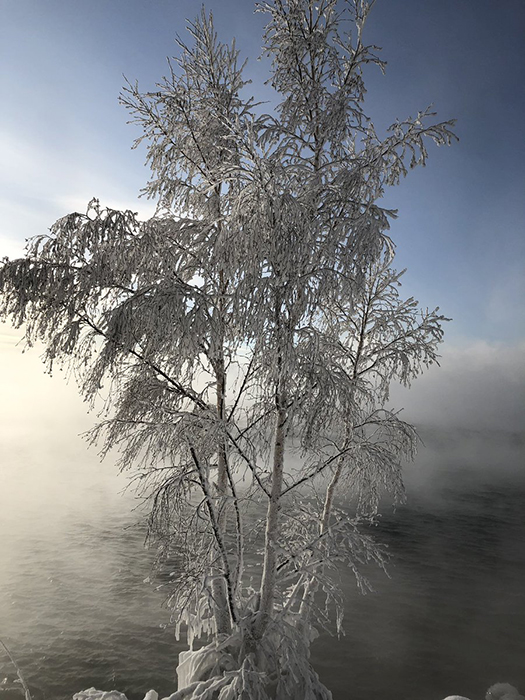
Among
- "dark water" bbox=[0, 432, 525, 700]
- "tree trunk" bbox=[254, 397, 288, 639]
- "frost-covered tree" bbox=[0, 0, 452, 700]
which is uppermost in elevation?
"frost-covered tree" bbox=[0, 0, 452, 700]

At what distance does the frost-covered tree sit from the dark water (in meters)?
1.83

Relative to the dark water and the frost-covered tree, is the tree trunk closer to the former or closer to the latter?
the frost-covered tree

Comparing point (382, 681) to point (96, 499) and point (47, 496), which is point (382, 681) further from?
point (47, 496)

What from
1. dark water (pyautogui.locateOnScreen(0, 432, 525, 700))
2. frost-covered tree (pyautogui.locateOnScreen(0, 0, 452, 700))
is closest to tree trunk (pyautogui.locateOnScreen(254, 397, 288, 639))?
frost-covered tree (pyautogui.locateOnScreen(0, 0, 452, 700))

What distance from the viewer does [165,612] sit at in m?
12.6

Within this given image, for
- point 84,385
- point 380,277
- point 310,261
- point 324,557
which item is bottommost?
point 324,557

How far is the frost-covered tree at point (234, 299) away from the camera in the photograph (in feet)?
14.3

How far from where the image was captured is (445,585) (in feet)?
56.1

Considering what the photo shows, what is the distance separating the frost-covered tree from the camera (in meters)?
4.35

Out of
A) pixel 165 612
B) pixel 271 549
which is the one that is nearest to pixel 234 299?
pixel 271 549

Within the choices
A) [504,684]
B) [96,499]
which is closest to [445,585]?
[504,684]

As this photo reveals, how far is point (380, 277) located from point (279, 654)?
6.93m

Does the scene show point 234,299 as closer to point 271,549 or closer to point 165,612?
point 271,549

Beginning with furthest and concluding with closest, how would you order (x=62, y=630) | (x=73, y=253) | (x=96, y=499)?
(x=96, y=499) < (x=62, y=630) < (x=73, y=253)
